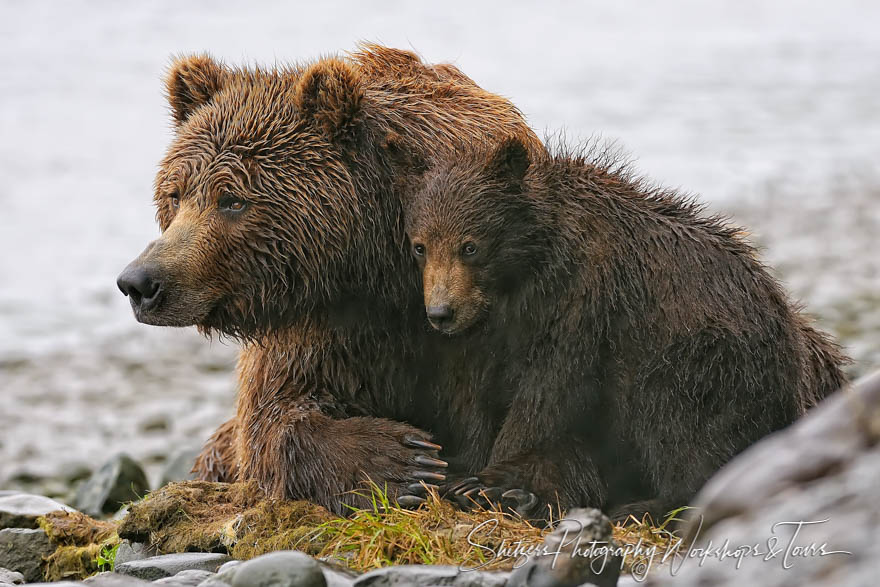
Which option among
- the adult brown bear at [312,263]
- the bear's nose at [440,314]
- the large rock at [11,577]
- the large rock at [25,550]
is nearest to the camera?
the bear's nose at [440,314]

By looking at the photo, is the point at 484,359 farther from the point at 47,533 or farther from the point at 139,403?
the point at 139,403

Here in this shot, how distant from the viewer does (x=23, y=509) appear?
264 inches

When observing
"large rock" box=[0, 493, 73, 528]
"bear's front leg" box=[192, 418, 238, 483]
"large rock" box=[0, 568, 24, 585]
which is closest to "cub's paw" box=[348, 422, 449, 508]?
"bear's front leg" box=[192, 418, 238, 483]

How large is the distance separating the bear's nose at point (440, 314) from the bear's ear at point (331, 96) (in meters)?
1.17

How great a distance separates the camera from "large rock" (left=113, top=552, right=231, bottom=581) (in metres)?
5.07

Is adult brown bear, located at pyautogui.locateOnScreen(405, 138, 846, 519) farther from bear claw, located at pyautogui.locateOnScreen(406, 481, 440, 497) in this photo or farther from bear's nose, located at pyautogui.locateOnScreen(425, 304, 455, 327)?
bear claw, located at pyautogui.locateOnScreen(406, 481, 440, 497)

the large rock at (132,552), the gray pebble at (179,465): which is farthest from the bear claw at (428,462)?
the gray pebble at (179,465)

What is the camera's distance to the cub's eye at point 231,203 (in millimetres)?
5672

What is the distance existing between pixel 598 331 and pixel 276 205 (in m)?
1.64

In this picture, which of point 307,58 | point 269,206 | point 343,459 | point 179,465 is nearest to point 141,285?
point 269,206

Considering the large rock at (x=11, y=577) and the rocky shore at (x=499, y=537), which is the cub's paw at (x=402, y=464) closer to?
the rocky shore at (x=499, y=537)

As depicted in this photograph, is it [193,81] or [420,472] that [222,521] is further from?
[193,81]

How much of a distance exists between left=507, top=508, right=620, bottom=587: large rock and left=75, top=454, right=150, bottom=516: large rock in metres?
4.92

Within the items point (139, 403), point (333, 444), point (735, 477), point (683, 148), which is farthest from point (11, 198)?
point (735, 477)
